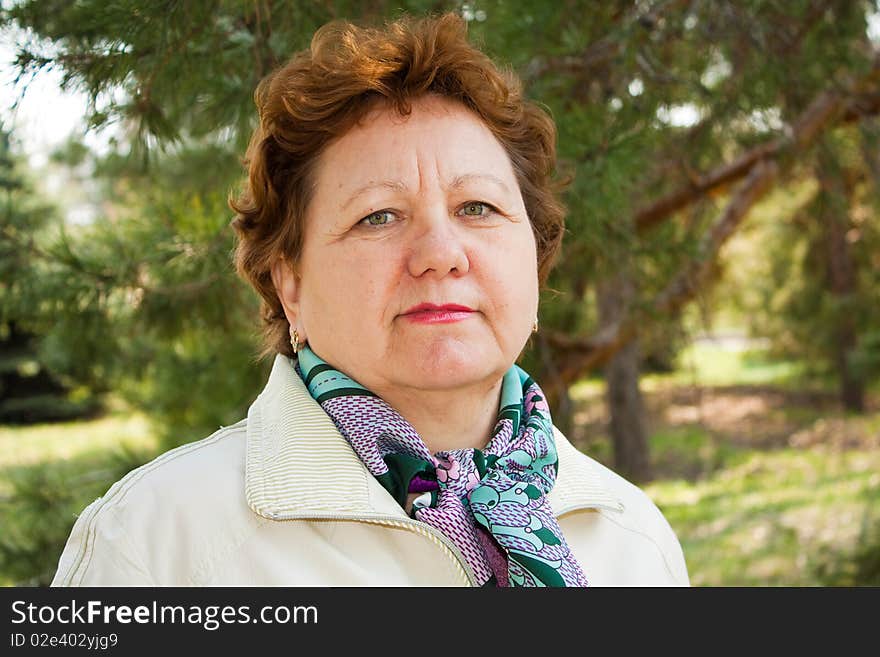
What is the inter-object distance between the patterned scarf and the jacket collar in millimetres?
31

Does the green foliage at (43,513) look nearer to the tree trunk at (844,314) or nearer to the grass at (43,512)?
the grass at (43,512)

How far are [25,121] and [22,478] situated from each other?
A: 2278 mm

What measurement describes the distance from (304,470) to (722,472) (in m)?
10.0

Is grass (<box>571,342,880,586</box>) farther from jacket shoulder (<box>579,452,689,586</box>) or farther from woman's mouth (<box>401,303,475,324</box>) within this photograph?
woman's mouth (<box>401,303,475,324</box>)

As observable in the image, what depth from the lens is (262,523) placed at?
132 cm

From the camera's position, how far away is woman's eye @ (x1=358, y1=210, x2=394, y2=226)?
1475 millimetres

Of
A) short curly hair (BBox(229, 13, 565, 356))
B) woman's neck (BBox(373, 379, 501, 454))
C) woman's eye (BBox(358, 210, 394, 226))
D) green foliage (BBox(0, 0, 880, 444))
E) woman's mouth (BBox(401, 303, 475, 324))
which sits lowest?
woman's neck (BBox(373, 379, 501, 454))

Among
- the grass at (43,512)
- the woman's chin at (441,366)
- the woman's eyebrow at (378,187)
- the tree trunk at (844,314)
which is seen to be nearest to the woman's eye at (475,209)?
the woman's eyebrow at (378,187)

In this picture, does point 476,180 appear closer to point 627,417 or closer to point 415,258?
point 415,258

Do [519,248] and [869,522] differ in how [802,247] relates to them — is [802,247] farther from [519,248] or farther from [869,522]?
[519,248]

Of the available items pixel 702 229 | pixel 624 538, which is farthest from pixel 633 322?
pixel 624 538

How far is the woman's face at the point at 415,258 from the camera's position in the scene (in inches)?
56.8

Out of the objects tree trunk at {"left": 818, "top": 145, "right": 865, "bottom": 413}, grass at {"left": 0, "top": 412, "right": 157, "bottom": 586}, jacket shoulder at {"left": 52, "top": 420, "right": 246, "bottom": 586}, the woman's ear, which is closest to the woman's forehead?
the woman's ear

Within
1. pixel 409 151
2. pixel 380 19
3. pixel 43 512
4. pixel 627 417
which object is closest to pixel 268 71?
pixel 380 19
